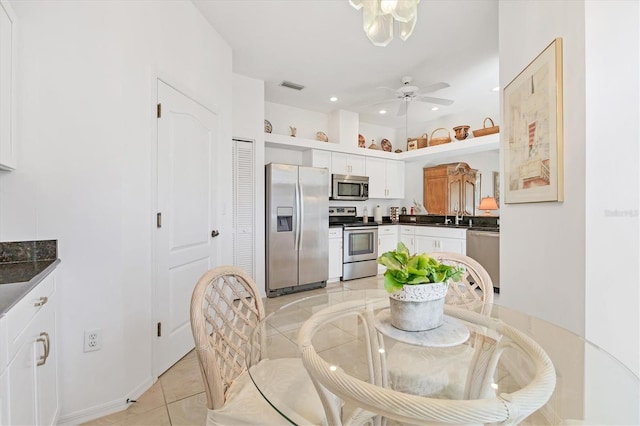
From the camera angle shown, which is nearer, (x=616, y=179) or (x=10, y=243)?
(x=616, y=179)

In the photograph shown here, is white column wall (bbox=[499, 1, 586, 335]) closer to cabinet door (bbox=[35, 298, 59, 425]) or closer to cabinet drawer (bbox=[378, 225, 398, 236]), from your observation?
cabinet door (bbox=[35, 298, 59, 425])

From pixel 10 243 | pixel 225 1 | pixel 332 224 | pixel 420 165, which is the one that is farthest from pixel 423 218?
pixel 10 243

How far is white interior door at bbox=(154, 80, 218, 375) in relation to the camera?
205 centimetres

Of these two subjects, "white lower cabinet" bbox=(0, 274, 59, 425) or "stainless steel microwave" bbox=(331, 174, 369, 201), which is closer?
"white lower cabinet" bbox=(0, 274, 59, 425)

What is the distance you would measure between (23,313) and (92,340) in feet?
2.51

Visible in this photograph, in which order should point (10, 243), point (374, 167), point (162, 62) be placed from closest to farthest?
1. point (10, 243)
2. point (162, 62)
3. point (374, 167)

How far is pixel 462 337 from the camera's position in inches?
37.2

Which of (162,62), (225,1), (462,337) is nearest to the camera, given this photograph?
(462,337)

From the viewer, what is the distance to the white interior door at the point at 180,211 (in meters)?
2.05

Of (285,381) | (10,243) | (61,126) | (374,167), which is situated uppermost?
(374,167)

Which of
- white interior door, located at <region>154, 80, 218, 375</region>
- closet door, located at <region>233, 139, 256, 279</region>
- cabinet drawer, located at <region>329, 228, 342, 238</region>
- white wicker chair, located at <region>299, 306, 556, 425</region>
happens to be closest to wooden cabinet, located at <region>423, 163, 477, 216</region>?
cabinet drawer, located at <region>329, 228, 342, 238</region>

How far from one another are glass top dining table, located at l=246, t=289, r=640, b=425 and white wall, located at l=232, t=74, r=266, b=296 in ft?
7.67

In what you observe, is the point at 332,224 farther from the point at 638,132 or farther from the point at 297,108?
the point at 638,132

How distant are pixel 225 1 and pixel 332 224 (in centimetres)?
315
